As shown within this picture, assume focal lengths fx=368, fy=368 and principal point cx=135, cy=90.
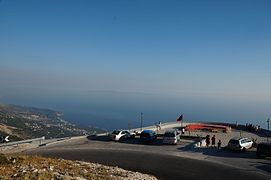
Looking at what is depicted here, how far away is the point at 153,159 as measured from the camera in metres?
27.4

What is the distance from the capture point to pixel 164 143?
3569 cm

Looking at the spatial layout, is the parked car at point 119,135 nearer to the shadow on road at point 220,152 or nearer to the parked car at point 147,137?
the parked car at point 147,137

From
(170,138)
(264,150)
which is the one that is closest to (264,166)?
(264,150)

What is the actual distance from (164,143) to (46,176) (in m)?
21.4

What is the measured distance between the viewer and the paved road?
22.6 meters

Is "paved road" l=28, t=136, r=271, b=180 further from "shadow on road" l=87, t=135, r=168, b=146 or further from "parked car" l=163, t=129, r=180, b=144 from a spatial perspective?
"parked car" l=163, t=129, r=180, b=144

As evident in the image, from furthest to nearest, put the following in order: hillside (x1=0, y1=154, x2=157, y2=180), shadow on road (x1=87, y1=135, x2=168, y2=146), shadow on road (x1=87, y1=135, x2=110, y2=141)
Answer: shadow on road (x1=87, y1=135, x2=110, y2=141), shadow on road (x1=87, y1=135, x2=168, y2=146), hillside (x1=0, y1=154, x2=157, y2=180)

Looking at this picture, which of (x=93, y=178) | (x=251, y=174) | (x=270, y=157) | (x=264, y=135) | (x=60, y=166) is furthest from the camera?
(x=264, y=135)

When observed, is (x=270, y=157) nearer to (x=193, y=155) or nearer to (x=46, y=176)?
(x=193, y=155)

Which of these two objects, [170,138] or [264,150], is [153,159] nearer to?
[170,138]

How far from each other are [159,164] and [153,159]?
80.3 inches

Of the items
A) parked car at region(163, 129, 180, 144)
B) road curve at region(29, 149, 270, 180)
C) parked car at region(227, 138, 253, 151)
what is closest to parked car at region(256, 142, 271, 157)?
parked car at region(227, 138, 253, 151)

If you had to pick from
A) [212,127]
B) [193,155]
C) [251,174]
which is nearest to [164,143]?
[193,155]

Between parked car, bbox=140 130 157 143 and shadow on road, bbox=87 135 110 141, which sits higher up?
parked car, bbox=140 130 157 143
